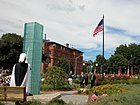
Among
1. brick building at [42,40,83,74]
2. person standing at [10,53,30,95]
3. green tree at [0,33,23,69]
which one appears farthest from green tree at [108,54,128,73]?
person standing at [10,53,30,95]

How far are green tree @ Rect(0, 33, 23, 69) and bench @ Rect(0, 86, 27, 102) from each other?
186 feet

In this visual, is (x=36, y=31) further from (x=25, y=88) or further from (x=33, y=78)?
(x=25, y=88)

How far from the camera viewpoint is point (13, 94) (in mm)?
7492

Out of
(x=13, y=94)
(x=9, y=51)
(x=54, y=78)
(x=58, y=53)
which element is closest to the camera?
(x=13, y=94)

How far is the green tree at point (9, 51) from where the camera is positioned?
209 ft

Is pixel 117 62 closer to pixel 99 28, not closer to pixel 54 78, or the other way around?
pixel 99 28

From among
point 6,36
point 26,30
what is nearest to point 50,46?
point 6,36

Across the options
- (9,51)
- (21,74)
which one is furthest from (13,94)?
(9,51)

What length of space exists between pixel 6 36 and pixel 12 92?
63.2 m

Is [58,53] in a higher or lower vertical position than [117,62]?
higher

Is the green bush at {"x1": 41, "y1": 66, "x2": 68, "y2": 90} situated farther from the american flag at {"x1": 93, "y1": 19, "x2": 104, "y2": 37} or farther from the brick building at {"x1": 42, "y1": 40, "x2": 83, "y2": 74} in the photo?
the brick building at {"x1": 42, "y1": 40, "x2": 83, "y2": 74}

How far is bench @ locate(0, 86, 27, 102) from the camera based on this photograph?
7.41 metres

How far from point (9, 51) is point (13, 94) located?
58.0m

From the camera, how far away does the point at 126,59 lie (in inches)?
4045
